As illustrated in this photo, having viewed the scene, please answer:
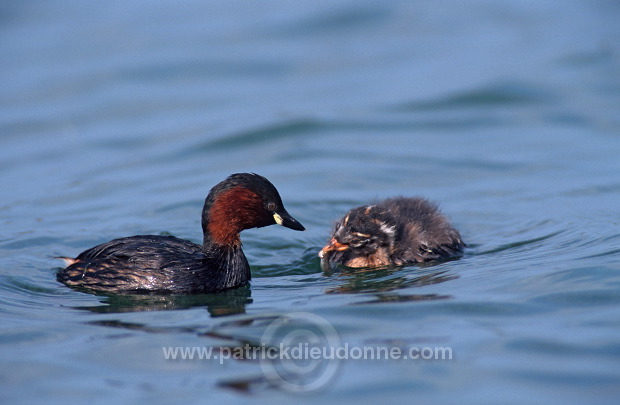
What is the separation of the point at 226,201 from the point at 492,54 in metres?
11.3

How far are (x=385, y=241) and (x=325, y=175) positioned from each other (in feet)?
12.6

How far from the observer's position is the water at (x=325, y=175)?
652cm

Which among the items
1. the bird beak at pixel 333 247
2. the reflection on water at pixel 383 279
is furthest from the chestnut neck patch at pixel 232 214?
the reflection on water at pixel 383 279

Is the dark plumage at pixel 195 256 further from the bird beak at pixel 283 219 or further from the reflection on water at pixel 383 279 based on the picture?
the reflection on water at pixel 383 279

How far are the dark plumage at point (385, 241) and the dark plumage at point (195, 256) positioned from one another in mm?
762

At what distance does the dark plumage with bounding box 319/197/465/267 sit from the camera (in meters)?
9.48

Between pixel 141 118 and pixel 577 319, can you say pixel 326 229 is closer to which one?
pixel 577 319

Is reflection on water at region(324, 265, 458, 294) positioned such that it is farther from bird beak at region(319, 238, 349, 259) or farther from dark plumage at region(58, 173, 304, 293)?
dark plumage at region(58, 173, 304, 293)

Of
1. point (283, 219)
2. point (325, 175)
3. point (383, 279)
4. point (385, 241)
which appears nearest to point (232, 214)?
point (283, 219)

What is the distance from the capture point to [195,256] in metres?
8.77

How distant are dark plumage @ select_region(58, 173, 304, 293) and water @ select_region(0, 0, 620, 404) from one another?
0.28 m

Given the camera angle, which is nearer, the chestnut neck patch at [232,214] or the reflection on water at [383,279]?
the reflection on water at [383,279]

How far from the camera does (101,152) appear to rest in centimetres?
1474

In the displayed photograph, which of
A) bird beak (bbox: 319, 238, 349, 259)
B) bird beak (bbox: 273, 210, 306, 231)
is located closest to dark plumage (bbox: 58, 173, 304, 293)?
bird beak (bbox: 273, 210, 306, 231)
